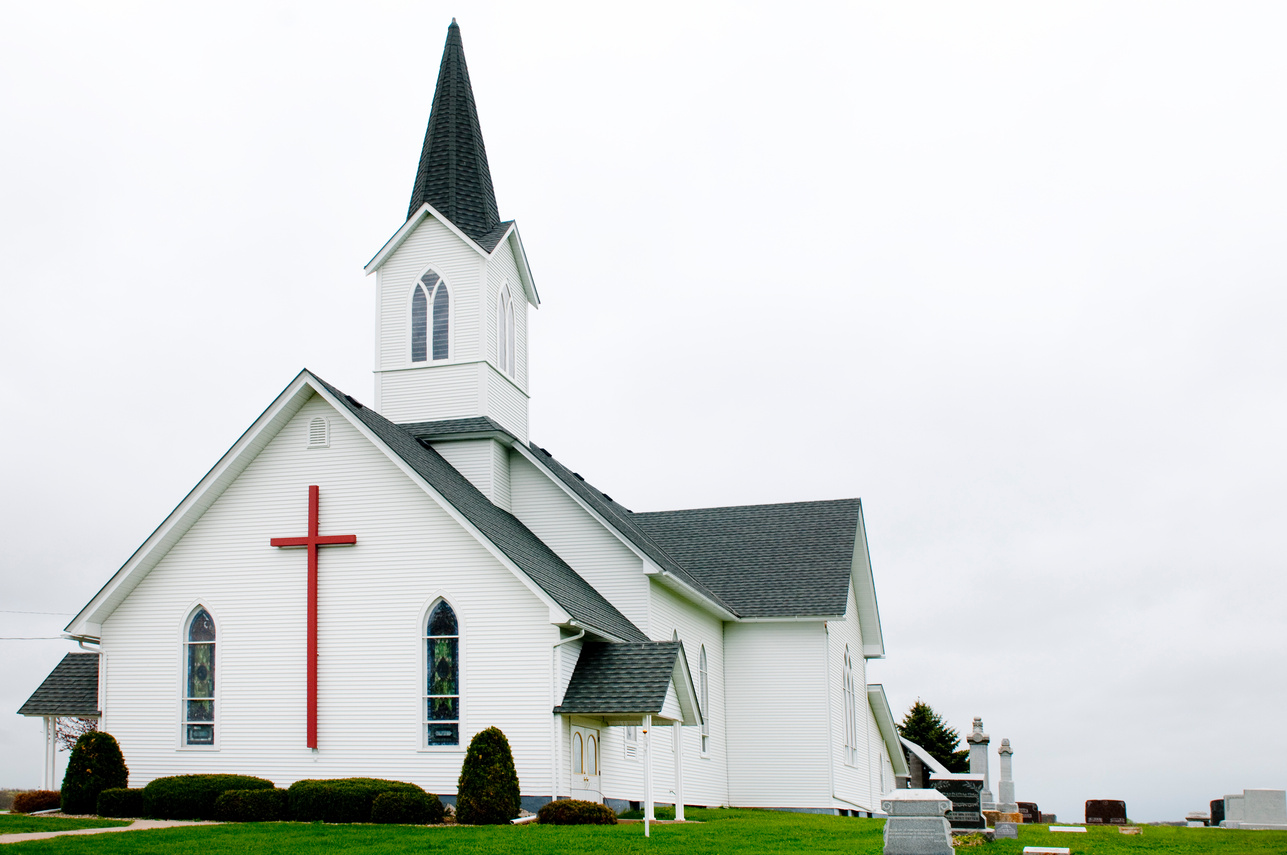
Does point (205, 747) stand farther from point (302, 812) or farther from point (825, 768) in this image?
point (825, 768)

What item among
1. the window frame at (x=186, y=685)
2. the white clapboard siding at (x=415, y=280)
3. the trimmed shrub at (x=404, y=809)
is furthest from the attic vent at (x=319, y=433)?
the trimmed shrub at (x=404, y=809)

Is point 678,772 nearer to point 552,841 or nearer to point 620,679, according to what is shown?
point 620,679

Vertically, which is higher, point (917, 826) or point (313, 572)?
point (313, 572)

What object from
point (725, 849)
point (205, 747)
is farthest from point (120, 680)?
point (725, 849)

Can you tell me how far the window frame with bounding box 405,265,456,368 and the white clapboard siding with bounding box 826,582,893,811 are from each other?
13065mm

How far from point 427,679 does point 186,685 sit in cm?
521

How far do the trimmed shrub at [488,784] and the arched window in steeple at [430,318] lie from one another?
11.4m

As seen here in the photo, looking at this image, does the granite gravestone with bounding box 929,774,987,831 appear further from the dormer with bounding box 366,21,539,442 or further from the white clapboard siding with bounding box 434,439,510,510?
the dormer with bounding box 366,21,539,442

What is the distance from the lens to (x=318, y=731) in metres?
23.8

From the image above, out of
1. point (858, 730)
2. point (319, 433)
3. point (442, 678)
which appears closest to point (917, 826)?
point (442, 678)

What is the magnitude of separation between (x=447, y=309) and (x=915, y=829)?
1926cm

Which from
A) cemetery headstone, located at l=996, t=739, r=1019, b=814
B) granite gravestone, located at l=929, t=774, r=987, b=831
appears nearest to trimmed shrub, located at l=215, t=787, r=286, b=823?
granite gravestone, located at l=929, t=774, r=987, b=831

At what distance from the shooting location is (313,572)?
2439 cm

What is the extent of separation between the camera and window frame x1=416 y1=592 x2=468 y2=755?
75.8ft
